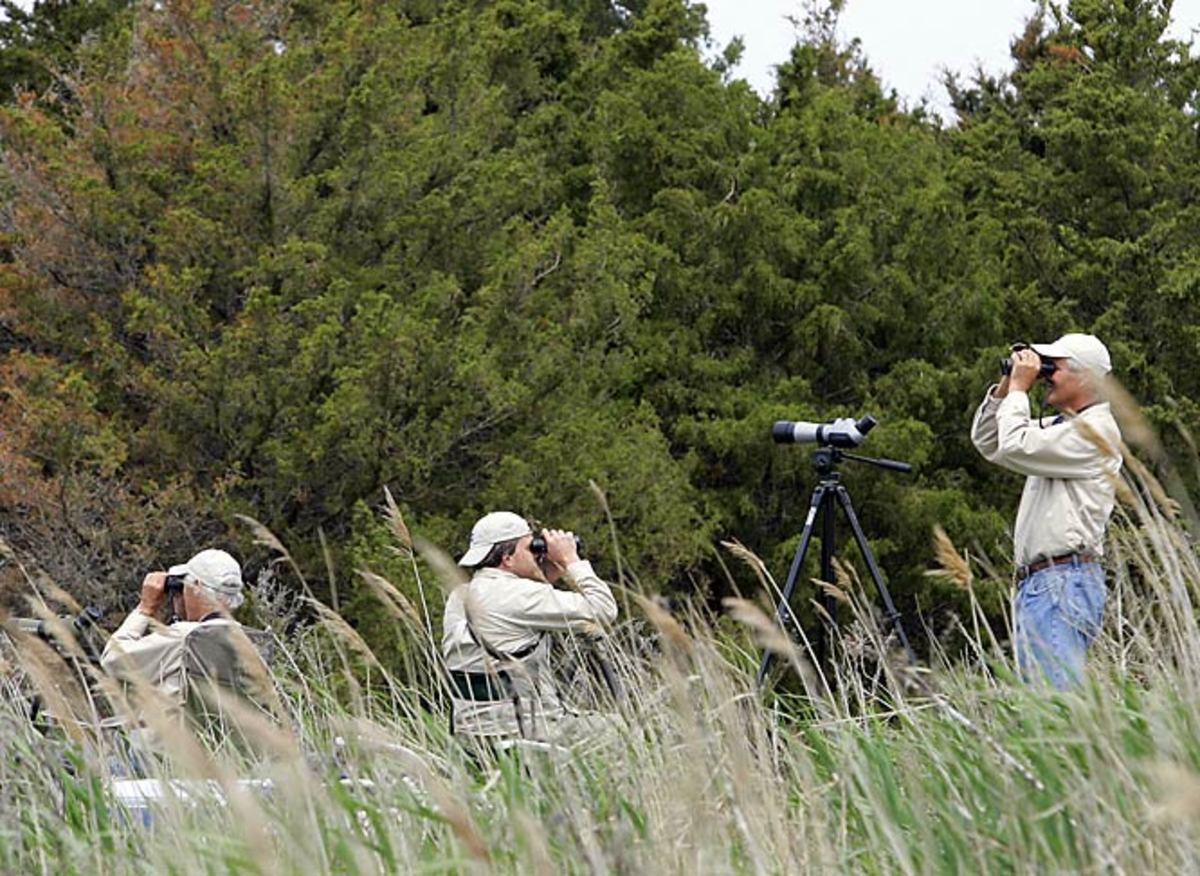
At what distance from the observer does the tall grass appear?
2.56 meters

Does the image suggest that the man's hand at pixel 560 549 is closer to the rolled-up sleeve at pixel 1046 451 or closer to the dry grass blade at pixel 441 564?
the rolled-up sleeve at pixel 1046 451

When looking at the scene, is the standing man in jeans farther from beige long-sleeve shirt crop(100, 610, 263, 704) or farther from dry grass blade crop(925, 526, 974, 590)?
beige long-sleeve shirt crop(100, 610, 263, 704)

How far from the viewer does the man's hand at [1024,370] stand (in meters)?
5.42

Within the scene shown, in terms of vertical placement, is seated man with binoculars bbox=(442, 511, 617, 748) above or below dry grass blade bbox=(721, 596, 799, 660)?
Answer: below

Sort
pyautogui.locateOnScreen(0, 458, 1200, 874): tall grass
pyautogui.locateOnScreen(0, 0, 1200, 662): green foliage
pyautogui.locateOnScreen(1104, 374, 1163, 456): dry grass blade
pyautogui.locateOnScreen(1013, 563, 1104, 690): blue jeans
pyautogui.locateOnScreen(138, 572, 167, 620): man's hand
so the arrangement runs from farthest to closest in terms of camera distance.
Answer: pyautogui.locateOnScreen(0, 0, 1200, 662): green foliage, pyautogui.locateOnScreen(138, 572, 167, 620): man's hand, pyautogui.locateOnScreen(1013, 563, 1104, 690): blue jeans, pyautogui.locateOnScreen(1104, 374, 1163, 456): dry grass blade, pyautogui.locateOnScreen(0, 458, 1200, 874): tall grass

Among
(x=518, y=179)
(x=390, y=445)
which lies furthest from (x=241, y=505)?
(x=518, y=179)

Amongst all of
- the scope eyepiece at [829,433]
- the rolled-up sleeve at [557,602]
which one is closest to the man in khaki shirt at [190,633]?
the rolled-up sleeve at [557,602]

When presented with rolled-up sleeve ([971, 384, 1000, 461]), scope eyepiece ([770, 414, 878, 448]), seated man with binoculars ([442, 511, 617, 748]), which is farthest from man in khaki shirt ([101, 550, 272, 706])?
rolled-up sleeve ([971, 384, 1000, 461])

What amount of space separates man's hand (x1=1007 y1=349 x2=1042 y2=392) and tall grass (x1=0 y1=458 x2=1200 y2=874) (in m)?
1.55

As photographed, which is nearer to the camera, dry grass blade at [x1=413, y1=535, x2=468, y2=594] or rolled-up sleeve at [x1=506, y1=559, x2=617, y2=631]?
dry grass blade at [x1=413, y1=535, x2=468, y2=594]

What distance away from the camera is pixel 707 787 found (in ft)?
8.29

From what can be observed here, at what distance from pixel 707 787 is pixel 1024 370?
3.16 m

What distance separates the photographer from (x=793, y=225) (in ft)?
69.5

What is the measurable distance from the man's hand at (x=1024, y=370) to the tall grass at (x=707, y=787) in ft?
5.09
